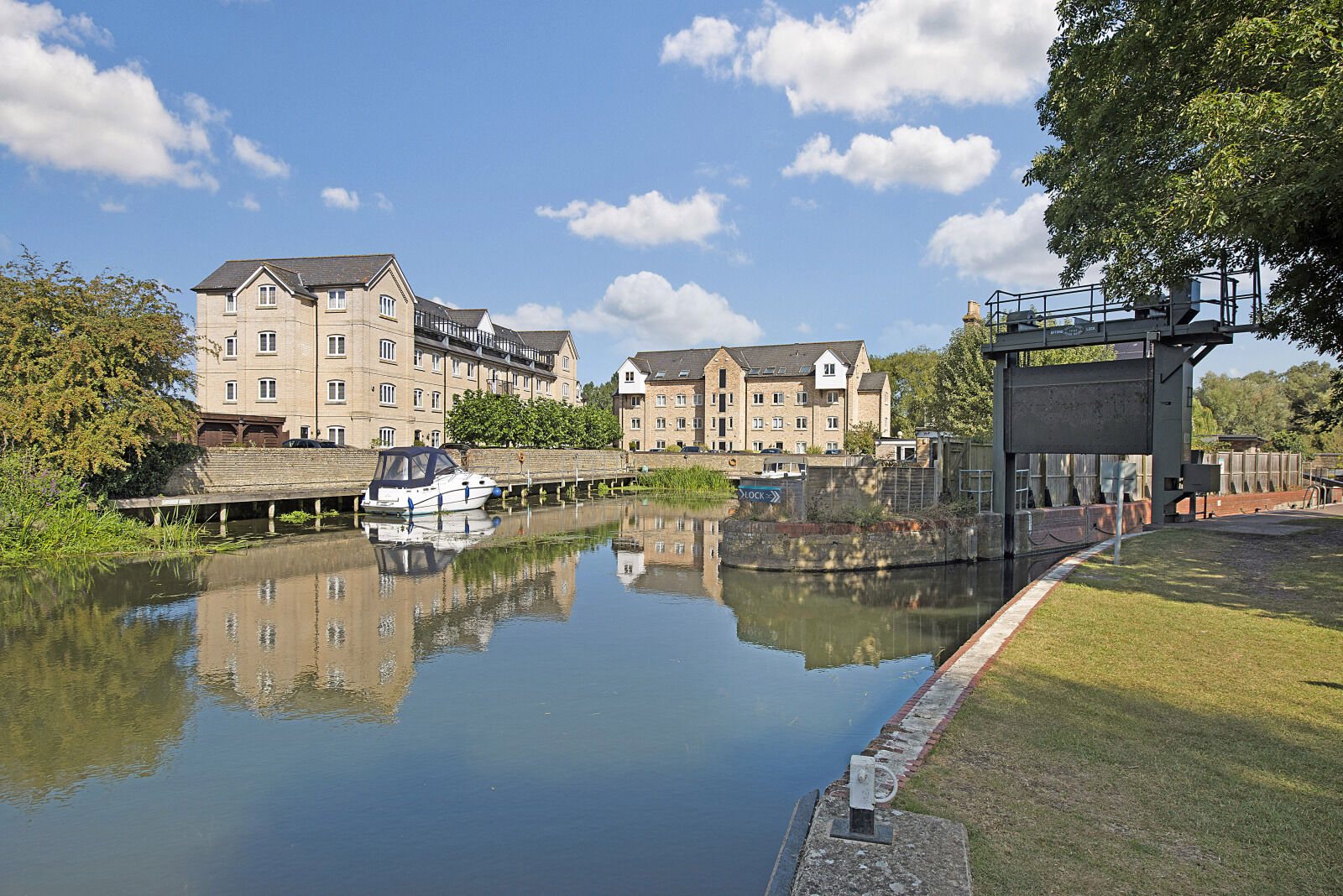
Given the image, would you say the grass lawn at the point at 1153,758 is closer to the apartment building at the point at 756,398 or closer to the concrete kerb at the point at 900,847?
the concrete kerb at the point at 900,847

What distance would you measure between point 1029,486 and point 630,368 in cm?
5302

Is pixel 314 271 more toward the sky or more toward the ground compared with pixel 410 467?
more toward the sky

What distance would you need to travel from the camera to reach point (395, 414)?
44250mm

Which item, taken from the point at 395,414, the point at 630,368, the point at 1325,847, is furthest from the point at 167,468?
the point at 630,368

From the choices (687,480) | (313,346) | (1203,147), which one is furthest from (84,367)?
(687,480)

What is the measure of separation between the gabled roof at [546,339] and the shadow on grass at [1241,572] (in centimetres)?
5369

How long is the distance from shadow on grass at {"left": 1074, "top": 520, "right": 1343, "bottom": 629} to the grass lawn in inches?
31.1

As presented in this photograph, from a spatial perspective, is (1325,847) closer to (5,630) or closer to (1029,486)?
(5,630)

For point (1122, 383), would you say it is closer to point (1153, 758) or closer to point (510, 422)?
point (1153, 758)

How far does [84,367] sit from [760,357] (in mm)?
56993

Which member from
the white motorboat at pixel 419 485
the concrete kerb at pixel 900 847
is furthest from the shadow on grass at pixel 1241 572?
the white motorboat at pixel 419 485

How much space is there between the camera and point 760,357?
7156cm

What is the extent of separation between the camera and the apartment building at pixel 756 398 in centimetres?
6638

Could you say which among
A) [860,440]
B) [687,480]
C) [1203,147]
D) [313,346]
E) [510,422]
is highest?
[313,346]
